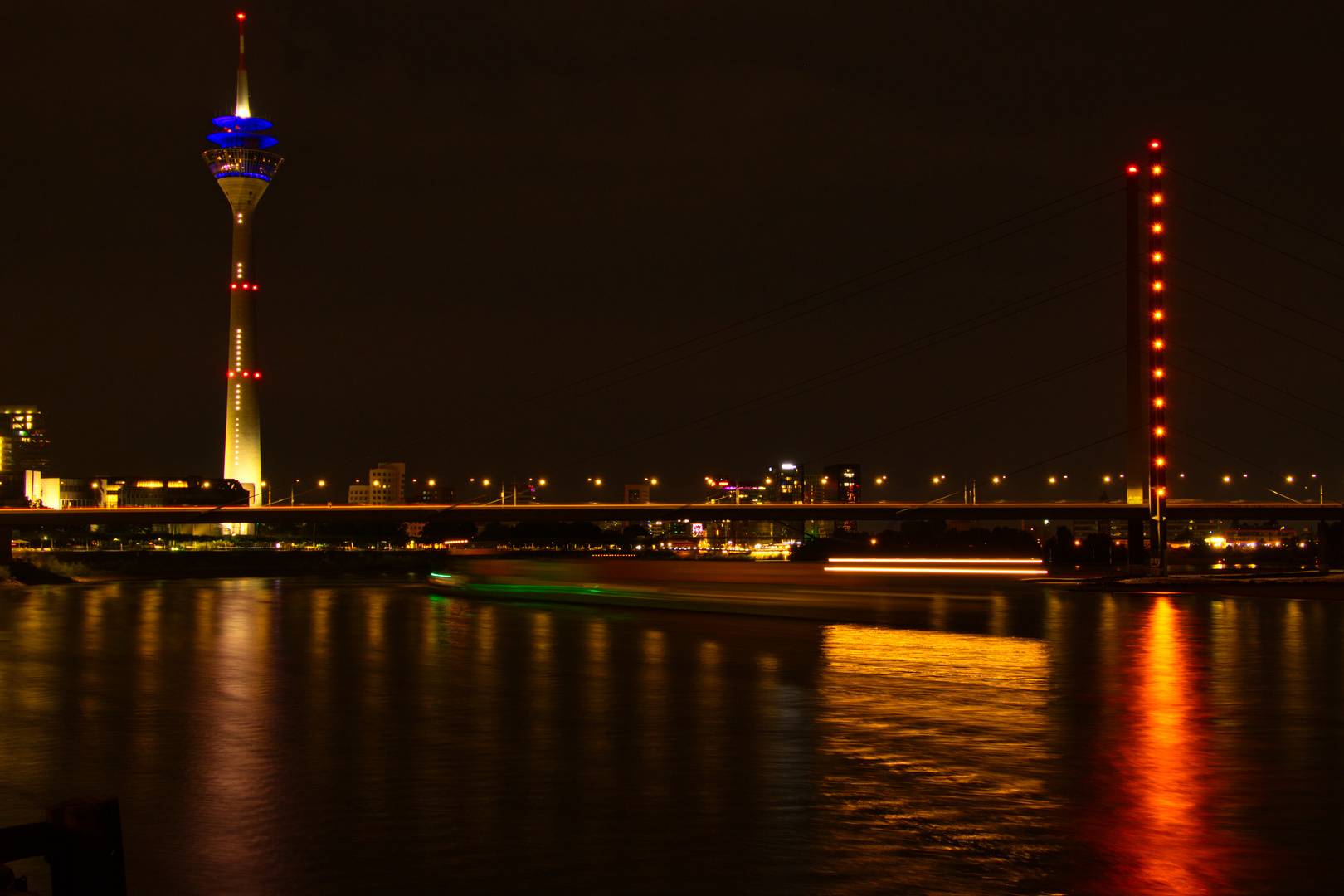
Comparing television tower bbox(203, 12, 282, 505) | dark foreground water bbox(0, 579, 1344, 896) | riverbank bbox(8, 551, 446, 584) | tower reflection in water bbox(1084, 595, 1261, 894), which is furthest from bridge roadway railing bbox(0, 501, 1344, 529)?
television tower bbox(203, 12, 282, 505)

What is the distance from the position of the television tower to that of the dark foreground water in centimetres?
14275

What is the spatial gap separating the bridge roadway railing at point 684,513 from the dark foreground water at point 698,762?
146ft

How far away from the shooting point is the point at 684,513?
2975 inches

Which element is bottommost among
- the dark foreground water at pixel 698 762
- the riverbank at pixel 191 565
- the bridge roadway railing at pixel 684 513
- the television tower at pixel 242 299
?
the riverbank at pixel 191 565

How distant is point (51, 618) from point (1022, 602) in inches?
1241

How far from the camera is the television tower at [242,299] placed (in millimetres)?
162375

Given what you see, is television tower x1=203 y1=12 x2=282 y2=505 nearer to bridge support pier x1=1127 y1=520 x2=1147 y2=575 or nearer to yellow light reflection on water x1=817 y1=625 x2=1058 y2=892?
bridge support pier x1=1127 y1=520 x2=1147 y2=575

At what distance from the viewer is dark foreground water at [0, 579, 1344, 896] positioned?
8.84 meters

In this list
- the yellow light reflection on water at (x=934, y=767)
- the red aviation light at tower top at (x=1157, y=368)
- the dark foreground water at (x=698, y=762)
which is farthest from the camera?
the red aviation light at tower top at (x=1157, y=368)

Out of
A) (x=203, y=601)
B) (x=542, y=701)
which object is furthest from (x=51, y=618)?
(x=542, y=701)

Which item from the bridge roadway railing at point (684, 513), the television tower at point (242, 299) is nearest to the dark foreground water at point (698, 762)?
the bridge roadway railing at point (684, 513)

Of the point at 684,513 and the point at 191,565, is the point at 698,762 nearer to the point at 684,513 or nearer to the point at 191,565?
the point at 684,513

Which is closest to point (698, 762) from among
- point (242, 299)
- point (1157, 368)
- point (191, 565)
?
point (1157, 368)

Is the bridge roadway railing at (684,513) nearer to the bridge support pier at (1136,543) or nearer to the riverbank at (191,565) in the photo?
the bridge support pier at (1136,543)
